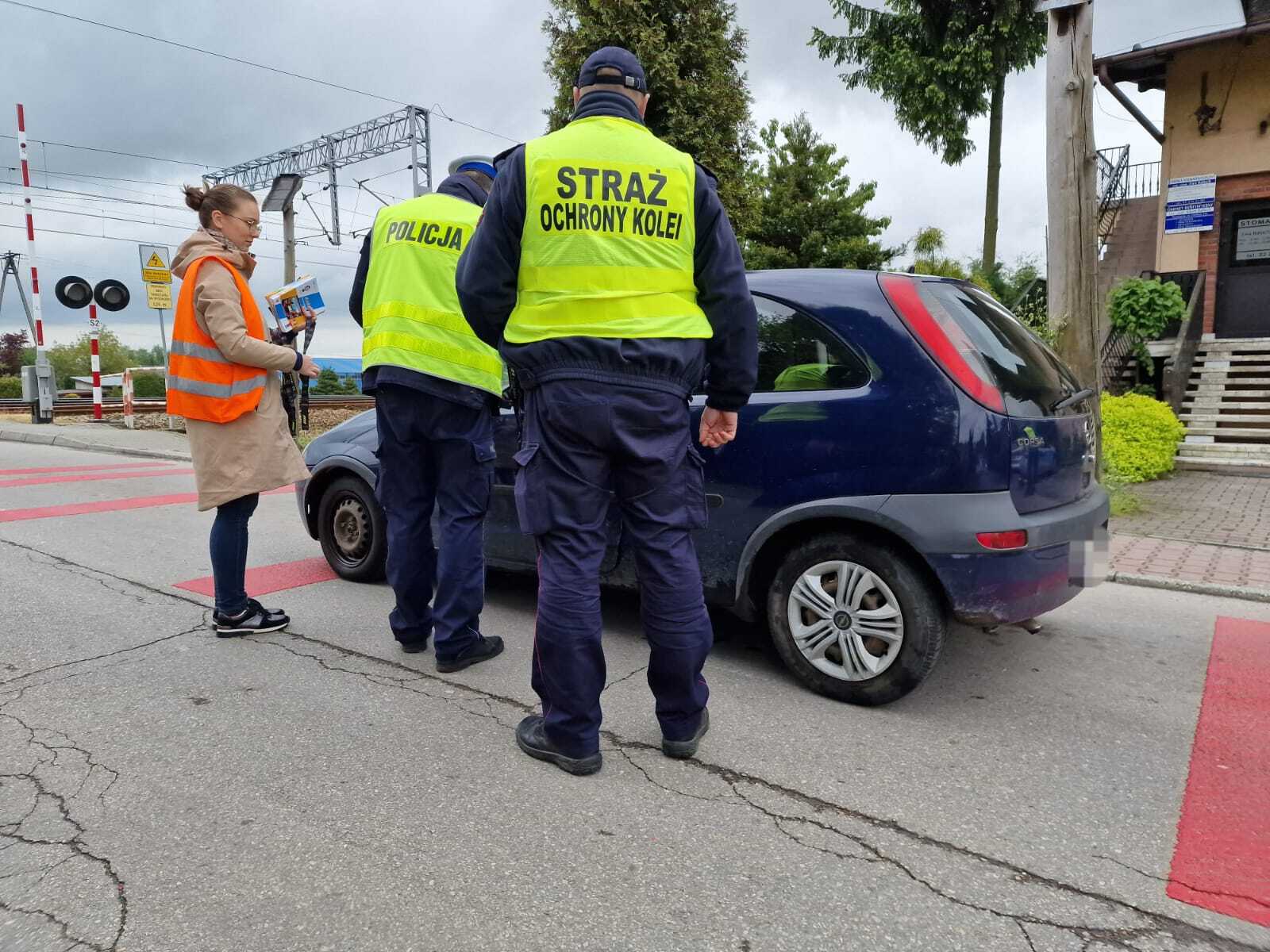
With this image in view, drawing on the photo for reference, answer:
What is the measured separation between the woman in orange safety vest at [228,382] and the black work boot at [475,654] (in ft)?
3.52

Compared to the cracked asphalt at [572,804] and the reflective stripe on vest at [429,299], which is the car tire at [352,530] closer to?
the cracked asphalt at [572,804]

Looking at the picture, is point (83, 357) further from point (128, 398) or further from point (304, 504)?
point (304, 504)

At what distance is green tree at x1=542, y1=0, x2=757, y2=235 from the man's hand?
13.0m

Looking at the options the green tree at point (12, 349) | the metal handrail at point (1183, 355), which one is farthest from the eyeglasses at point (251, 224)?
the green tree at point (12, 349)

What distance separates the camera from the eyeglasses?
145 inches

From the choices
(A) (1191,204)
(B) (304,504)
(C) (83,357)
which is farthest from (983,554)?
(C) (83,357)

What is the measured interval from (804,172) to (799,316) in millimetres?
26186

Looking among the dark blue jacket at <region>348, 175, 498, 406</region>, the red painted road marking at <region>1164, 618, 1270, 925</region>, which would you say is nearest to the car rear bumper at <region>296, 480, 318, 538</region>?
the dark blue jacket at <region>348, 175, 498, 406</region>

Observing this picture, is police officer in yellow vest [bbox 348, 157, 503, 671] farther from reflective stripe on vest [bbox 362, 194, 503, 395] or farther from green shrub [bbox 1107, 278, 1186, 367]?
green shrub [bbox 1107, 278, 1186, 367]

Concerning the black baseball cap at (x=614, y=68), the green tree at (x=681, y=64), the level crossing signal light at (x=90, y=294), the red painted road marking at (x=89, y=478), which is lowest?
the red painted road marking at (x=89, y=478)

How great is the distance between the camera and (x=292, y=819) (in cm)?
228

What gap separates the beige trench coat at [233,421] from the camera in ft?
11.5

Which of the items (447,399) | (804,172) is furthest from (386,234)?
(804,172)

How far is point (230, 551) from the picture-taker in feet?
12.3
